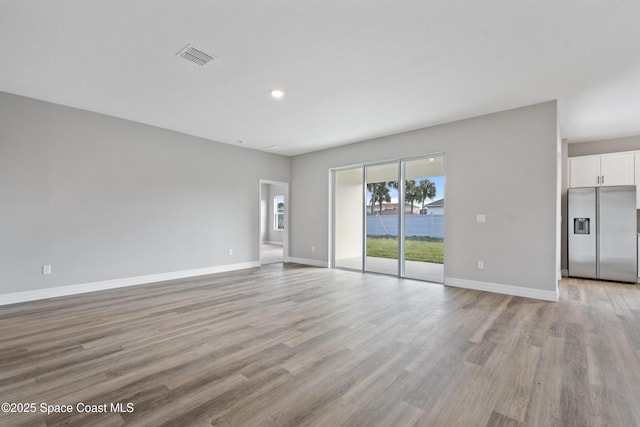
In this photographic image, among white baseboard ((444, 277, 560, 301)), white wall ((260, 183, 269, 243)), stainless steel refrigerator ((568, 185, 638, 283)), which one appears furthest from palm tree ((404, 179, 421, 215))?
white wall ((260, 183, 269, 243))

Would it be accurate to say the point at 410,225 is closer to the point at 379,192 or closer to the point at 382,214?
the point at 382,214

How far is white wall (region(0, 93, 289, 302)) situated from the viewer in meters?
3.92

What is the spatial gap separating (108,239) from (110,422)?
3909 millimetres

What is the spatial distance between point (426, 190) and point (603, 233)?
136 inches

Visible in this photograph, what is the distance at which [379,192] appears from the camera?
20.2ft

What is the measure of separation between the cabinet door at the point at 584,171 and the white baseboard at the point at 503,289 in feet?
10.1

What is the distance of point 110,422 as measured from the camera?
1.62 meters

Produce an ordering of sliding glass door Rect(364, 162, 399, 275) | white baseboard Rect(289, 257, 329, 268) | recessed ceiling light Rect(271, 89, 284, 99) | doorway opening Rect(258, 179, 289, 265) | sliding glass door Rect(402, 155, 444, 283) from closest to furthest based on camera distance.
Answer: recessed ceiling light Rect(271, 89, 284, 99)
sliding glass door Rect(402, 155, 444, 283)
sliding glass door Rect(364, 162, 399, 275)
white baseboard Rect(289, 257, 329, 268)
doorway opening Rect(258, 179, 289, 265)

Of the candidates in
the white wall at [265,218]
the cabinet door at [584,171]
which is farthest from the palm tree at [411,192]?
the white wall at [265,218]

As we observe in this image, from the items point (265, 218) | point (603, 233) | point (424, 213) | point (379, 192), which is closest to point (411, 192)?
point (424, 213)

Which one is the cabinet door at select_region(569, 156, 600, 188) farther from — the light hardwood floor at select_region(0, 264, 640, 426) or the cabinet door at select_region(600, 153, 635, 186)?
the light hardwood floor at select_region(0, 264, 640, 426)

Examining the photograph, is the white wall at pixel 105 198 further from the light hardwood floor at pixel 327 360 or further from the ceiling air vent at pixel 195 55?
the ceiling air vent at pixel 195 55

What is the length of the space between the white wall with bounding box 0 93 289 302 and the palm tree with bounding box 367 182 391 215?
305 centimetres

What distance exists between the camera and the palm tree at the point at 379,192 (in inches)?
236
